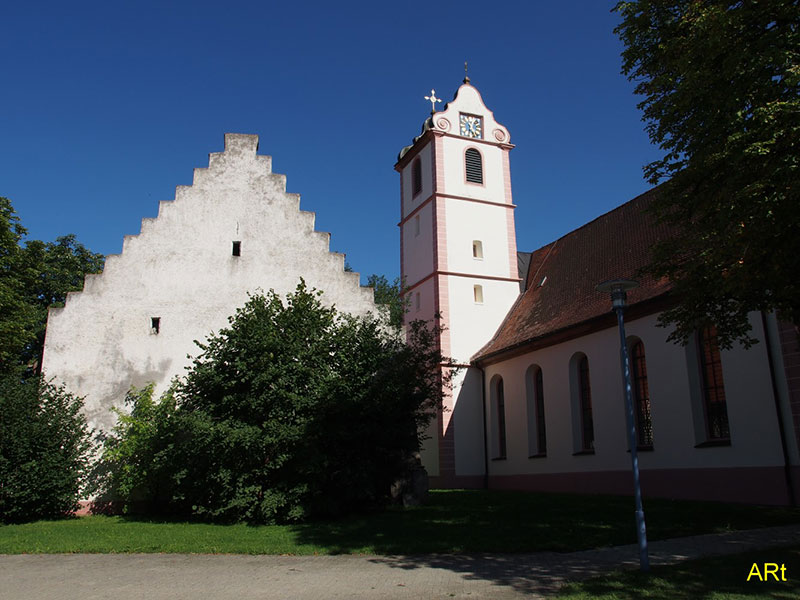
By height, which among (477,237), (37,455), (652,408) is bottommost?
(37,455)

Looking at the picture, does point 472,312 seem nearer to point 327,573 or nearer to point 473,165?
point 473,165

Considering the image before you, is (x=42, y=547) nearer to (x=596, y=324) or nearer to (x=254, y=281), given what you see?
(x=254, y=281)

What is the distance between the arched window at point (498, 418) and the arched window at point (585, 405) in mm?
4889

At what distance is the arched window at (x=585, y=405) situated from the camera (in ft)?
75.2

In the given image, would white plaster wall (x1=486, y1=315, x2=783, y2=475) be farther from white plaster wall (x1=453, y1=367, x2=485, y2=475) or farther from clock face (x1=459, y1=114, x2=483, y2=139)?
clock face (x1=459, y1=114, x2=483, y2=139)

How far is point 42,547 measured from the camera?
11.5 metres

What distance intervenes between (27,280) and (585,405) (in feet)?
67.2

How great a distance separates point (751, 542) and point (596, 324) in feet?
40.7

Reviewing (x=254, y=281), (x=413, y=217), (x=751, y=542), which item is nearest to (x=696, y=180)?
(x=751, y=542)

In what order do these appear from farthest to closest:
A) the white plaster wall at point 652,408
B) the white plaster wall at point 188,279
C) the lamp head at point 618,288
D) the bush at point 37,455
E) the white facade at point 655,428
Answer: the white plaster wall at point 188,279 < the white plaster wall at point 652,408 < the white facade at point 655,428 < the bush at point 37,455 < the lamp head at point 618,288

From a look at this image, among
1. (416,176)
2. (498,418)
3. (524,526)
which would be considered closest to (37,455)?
(524,526)

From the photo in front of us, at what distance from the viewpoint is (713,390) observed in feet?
59.2

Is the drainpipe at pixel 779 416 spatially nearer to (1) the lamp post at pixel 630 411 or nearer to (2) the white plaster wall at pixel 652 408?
(2) the white plaster wall at pixel 652 408

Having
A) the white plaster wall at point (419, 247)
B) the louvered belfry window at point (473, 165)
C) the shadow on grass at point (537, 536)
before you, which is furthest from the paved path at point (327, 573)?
the louvered belfry window at point (473, 165)
